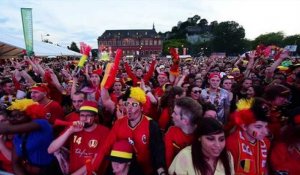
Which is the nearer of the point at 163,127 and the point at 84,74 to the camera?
the point at 163,127

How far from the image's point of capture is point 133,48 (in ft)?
482

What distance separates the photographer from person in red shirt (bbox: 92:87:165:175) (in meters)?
3.62

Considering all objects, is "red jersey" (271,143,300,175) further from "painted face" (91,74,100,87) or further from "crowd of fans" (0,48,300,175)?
"painted face" (91,74,100,87)

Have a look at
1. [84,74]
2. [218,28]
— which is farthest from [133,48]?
[84,74]

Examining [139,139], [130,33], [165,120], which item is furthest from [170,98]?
[130,33]

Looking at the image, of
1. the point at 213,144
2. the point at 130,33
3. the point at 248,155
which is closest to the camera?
the point at 213,144

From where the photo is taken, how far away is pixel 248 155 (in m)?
3.18

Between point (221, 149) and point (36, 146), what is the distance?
6.93 feet

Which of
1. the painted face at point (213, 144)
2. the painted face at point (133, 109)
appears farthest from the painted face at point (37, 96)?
the painted face at point (213, 144)

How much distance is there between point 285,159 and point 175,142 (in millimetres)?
1158

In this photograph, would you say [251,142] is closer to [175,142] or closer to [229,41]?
[175,142]

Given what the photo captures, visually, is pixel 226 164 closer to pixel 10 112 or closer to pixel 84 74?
pixel 10 112

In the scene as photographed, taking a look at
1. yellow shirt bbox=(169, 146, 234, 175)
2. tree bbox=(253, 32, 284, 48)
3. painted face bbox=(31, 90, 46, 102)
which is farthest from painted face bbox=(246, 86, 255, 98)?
tree bbox=(253, 32, 284, 48)

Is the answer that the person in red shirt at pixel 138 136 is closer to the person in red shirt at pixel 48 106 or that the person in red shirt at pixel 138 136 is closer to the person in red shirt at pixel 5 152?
the person in red shirt at pixel 5 152
